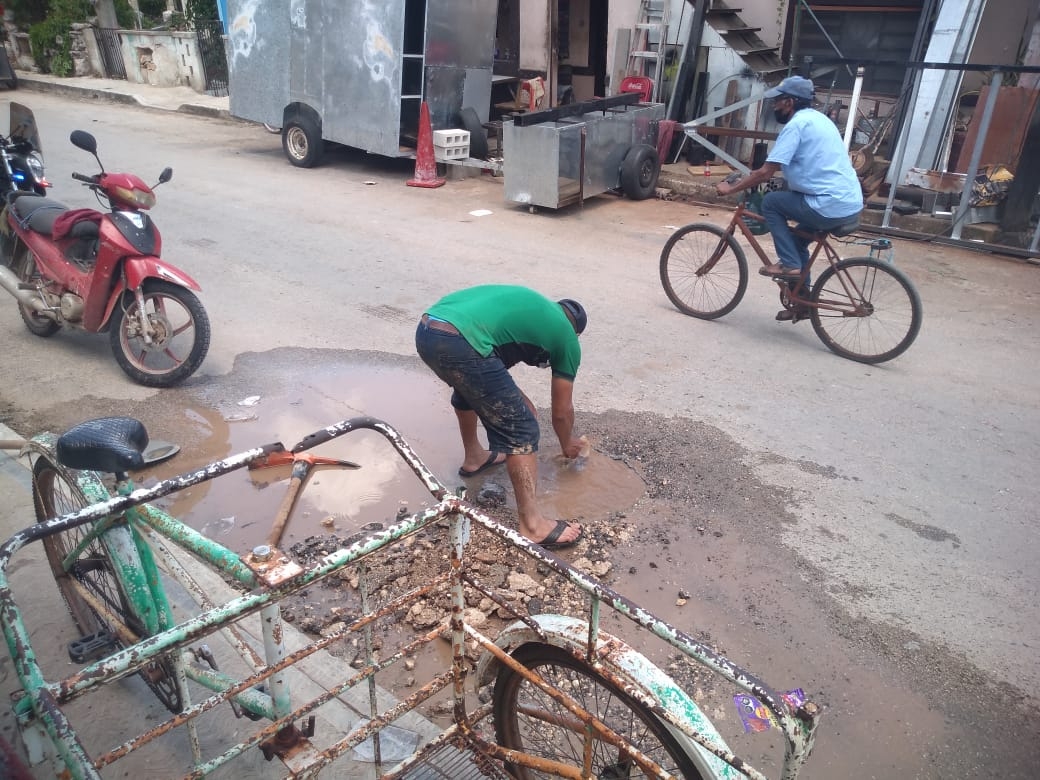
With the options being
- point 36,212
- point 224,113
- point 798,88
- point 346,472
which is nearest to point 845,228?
point 798,88

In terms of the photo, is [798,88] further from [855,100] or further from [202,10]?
[202,10]

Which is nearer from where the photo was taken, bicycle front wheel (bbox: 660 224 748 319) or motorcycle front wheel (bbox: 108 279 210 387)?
motorcycle front wheel (bbox: 108 279 210 387)

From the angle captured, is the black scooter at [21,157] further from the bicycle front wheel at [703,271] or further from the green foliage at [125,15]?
the green foliage at [125,15]

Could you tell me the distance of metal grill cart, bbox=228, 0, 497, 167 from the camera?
1017 cm

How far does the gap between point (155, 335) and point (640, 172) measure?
21.5 ft

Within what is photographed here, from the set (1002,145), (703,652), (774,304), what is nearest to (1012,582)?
(703,652)

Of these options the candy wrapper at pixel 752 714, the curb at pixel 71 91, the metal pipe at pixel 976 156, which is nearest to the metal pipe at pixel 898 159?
the metal pipe at pixel 976 156

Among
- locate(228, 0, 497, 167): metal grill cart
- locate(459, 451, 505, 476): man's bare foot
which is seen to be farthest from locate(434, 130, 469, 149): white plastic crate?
locate(459, 451, 505, 476): man's bare foot

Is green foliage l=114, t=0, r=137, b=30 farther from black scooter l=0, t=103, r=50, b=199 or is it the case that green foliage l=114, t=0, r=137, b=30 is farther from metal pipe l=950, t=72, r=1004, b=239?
metal pipe l=950, t=72, r=1004, b=239

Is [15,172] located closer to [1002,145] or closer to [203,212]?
[203,212]

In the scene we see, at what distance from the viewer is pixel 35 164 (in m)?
6.00

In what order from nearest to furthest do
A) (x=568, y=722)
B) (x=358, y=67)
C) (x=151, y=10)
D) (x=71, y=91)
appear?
1. (x=568, y=722)
2. (x=358, y=67)
3. (x=71, y=91)
4. (x=151, y=10)

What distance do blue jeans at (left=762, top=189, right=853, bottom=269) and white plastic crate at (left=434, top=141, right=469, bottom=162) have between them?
5.94 metres

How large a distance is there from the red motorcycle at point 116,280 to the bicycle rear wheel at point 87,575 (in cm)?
221
